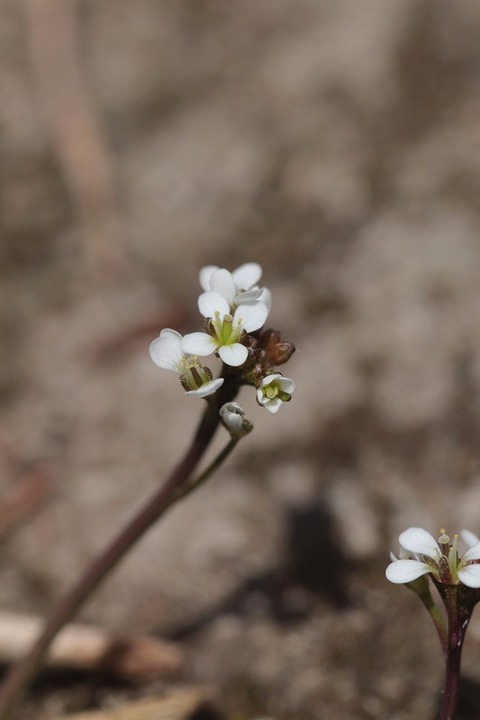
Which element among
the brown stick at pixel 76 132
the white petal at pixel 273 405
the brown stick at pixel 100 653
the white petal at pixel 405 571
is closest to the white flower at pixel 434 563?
the white petal at pixel 405 571

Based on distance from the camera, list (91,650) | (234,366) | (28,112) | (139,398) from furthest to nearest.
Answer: (28,112) < (139,398) < (91,650) < (234,366)

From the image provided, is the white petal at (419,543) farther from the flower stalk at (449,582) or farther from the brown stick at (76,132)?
the brown stick at (76,132)

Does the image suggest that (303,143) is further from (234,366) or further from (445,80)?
(234,366)

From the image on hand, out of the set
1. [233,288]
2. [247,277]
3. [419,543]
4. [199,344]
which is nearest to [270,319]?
[247,277]

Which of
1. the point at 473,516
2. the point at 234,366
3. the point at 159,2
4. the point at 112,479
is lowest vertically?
the point at 473,516

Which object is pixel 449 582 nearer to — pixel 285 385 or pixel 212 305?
pixel 285 385

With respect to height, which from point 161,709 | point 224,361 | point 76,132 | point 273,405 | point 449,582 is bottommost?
point 161,709

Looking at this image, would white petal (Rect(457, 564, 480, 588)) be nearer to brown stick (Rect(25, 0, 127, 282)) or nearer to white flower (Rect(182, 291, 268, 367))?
white flower (Rect(182, 291, 268, 367))

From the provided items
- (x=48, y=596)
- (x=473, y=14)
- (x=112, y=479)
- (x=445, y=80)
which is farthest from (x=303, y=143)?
(x=48, y=596)
